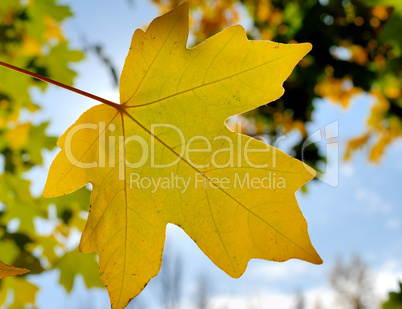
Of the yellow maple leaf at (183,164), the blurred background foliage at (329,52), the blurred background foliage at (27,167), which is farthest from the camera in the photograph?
the blurred background foliage at (329,52)

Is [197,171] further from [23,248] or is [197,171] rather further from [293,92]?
[293,92]

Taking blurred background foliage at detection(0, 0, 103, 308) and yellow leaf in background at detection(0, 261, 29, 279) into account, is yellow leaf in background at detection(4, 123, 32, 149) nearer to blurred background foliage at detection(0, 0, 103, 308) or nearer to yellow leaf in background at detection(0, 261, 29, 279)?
blurred background foliage at detection(0, 0, 103, 308)

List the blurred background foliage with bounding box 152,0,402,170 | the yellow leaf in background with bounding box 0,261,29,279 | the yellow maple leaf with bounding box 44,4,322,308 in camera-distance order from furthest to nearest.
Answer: the blurred background foliage with bounding box 152,0,402,170
the yellow maple leaf with bounding box 44,4,322,308
the yellow leaf in background with bounding box 0,261,29,279

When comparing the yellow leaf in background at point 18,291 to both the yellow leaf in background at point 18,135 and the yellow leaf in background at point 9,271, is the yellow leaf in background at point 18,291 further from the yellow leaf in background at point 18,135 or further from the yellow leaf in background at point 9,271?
the yellow leaf in background at point 9,271

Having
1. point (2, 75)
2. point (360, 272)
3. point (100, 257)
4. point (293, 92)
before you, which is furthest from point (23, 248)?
point (360, 272)

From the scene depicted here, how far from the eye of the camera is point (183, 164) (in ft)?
3.12

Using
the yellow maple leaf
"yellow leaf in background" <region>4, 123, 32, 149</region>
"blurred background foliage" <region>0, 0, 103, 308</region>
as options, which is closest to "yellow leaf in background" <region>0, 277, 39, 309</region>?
"blurred background foliage" <region>0, 0, 103, 308</region>

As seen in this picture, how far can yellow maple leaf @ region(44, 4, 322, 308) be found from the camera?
2.84 ft

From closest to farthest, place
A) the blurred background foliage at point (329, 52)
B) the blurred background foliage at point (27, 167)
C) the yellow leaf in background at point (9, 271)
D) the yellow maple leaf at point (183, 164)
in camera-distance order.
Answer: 1. the yellow leaf in background at point (9, 271)
2. the yellow maple leaf at point (183, 164)
3. the blurred background foliage at point (27, 167)
4. the blurred background foliage at point (329, 52)

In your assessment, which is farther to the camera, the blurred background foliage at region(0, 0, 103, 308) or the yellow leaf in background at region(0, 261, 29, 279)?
the blurred background foliage at region(0, 0, 103, 308)

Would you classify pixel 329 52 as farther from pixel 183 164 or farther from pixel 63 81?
pixel 183 164

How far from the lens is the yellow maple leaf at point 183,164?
0.86 m

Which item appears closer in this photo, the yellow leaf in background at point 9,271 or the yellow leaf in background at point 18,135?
the yellow leaf in background at point 9,271

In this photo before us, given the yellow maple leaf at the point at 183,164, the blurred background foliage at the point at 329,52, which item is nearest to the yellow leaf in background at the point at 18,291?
the yellow maple leaf at the point at 183,164
